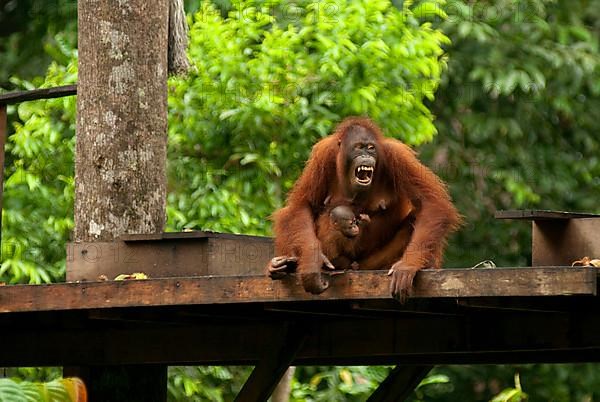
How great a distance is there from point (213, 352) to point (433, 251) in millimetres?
1504

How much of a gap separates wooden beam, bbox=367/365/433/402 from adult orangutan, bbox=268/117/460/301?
1.29 meters

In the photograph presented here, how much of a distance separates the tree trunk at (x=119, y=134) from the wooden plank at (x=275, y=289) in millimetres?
1208

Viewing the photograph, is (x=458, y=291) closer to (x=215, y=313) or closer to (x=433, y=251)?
(x=433, y=251)

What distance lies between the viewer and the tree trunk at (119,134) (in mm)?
6977

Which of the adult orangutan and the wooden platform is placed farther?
the adult orangutan

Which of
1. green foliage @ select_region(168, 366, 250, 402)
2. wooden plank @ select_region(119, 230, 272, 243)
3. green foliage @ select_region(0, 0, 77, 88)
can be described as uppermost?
green foliage @ select_region(0, 0, 77, 88)

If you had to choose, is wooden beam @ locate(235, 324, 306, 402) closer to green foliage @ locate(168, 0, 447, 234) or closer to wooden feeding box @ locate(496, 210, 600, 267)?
wooden feeding box @ locate(496, 210, 600, 267)

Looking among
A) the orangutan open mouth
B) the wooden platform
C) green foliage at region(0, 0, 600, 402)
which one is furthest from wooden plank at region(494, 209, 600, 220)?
green foliage at region(0, 0, 600, 402)

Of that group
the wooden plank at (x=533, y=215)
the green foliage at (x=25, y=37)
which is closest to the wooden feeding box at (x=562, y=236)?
the wooden plank at (x=533, y=215)

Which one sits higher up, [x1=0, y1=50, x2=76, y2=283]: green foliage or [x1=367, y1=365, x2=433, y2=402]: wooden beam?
[x1=0, y1=50, x2=76, y2=283]: green foliage

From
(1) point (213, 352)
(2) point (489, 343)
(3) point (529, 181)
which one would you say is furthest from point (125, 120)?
(3) point (529, 181)

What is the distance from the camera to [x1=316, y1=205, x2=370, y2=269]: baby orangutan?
590cm

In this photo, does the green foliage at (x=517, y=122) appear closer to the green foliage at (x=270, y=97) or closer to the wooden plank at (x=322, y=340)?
the green foliage at (x=270, y=97)

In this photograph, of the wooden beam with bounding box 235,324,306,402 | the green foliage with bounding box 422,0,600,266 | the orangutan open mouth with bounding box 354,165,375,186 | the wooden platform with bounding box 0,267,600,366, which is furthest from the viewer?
the green foliage with bounding box 422,0,600,266
